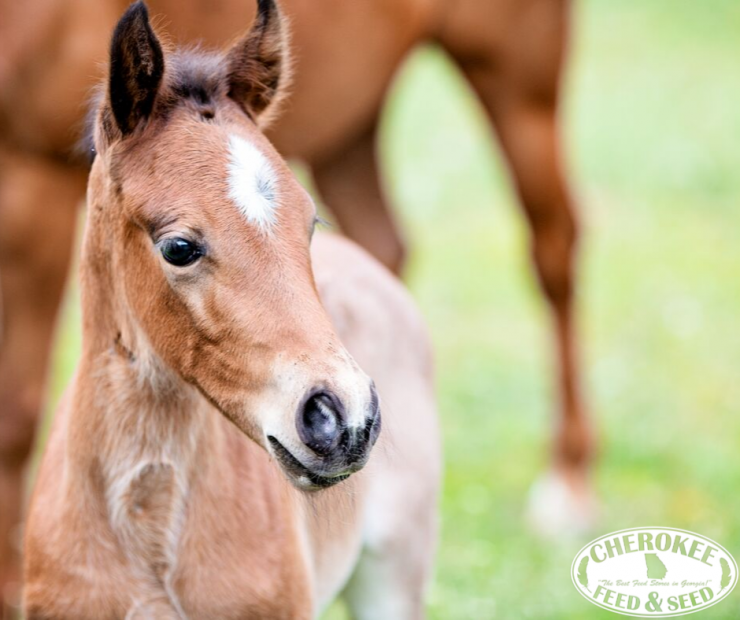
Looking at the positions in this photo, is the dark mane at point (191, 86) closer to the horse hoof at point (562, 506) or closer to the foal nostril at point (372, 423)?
the foal nostril at point (372, 423)

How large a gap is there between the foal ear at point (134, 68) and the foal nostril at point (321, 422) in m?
0.70

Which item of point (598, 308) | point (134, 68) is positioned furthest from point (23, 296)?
Result: point (598, 308)

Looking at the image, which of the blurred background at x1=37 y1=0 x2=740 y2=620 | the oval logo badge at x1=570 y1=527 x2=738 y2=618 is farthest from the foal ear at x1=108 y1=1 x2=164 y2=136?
the blurred background at x1=37 y1=0 x2=740 y2=620

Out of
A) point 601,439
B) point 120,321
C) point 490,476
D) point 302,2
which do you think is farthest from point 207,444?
point 601,439

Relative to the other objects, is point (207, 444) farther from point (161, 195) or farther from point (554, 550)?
point (554, 550)

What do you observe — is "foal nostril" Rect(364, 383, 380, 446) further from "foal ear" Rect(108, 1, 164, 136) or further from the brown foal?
"foal ear" Rect(108, 1, 164, 136)

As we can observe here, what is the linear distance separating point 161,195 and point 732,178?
315 inches

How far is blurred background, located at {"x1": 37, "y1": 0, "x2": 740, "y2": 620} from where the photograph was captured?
4637 mm

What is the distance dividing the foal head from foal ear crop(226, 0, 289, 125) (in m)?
0.07

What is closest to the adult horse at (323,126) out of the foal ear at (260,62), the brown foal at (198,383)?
the foal ear at (260,62)

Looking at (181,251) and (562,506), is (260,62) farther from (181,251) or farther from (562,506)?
(562,506)

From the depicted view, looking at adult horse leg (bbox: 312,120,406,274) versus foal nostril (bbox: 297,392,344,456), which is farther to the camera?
adult horse leg (bbox: 312,120,406,274)

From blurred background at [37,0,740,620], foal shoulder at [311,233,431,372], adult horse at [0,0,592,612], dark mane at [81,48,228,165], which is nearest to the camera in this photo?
dark mane at [81,48,228,165]

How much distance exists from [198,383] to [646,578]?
1.50 m
